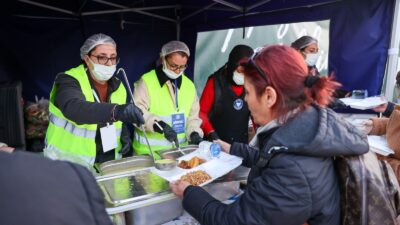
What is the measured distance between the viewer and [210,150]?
6.31ft

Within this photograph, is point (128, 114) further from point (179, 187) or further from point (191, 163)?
point (179, 187)

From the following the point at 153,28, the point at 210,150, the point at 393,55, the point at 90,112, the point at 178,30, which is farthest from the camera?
the point at 178,30

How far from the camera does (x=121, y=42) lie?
14.7 feet

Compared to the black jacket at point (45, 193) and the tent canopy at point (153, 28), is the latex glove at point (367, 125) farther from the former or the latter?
the black jacket at point (45, 193)

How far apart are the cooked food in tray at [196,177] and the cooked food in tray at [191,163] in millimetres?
147

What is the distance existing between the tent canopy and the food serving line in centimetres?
216

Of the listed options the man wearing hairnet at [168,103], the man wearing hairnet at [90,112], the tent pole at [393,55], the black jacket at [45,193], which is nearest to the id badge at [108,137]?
the man wearing hairnet at [90,112]

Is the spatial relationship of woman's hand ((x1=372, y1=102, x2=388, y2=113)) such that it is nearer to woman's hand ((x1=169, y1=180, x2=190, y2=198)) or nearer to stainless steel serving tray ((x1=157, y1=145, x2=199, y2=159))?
stainless steel serving tray ((x1=157, y1=145, x2=199, y2=159))

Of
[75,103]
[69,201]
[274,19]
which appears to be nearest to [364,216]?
[69,201]

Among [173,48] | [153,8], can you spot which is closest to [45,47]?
[153,8]

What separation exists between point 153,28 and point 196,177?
12.1 ft

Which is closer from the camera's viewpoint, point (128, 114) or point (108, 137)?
point (128, 114)

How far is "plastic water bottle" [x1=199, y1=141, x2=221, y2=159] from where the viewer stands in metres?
1.88

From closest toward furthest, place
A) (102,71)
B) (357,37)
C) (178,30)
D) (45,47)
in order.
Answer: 1. (102,71)
2. (357,37)
3. (45,47)
4. (178,30)
